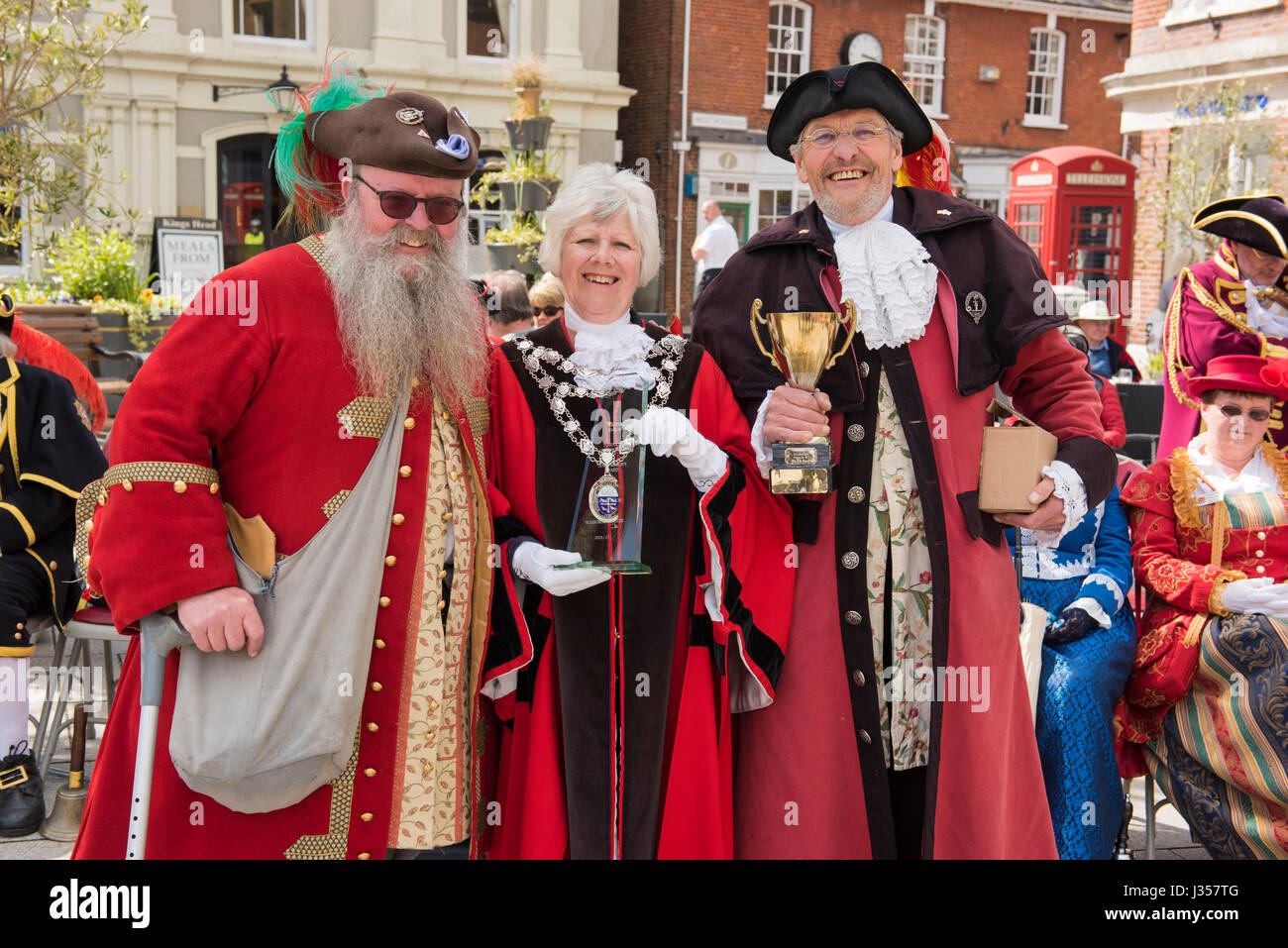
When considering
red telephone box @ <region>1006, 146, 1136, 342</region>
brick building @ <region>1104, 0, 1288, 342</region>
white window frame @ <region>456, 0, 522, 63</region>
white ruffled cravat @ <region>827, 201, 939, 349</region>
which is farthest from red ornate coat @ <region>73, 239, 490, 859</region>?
white window frame @ <region>456, 0, 522, 63</region>

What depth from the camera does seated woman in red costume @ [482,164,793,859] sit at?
271cm

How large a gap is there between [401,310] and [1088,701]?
2452 millimetres

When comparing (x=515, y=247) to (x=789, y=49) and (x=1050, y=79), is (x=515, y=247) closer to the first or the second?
(x=789, y=49)

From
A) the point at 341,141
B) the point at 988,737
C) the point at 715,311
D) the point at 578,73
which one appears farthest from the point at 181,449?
the point at 578,73

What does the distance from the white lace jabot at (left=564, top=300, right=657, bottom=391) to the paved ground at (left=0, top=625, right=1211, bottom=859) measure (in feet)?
8.11

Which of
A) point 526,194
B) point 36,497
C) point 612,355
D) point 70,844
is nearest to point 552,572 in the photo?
point 612,355

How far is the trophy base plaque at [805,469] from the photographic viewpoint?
261cm

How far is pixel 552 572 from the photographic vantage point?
2.55m

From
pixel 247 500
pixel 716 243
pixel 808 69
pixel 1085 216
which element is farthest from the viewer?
pixel 808 69

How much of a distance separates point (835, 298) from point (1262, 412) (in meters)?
1.88

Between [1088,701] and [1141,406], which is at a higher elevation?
[1141,406]

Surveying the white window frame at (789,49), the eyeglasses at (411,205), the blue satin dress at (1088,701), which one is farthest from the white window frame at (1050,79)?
the eyeglasses at (411,205)

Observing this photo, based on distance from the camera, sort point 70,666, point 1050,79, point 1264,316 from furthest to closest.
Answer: point 1050,79
point 1264,316
point 70,666

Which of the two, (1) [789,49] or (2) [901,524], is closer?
(2) [901,524]
